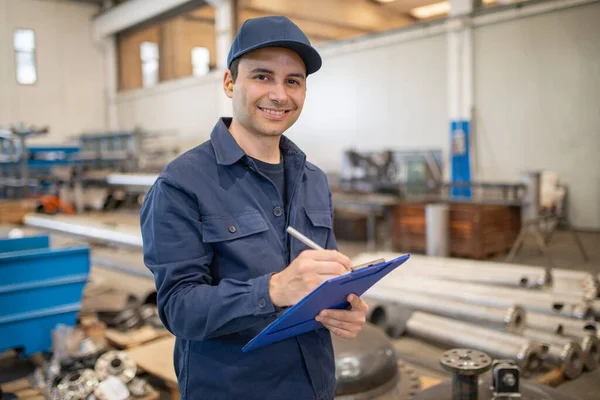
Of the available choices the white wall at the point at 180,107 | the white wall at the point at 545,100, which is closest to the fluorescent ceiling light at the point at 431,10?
the white wall at the point at 545,100

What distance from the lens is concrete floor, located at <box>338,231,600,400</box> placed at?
7.72 feet

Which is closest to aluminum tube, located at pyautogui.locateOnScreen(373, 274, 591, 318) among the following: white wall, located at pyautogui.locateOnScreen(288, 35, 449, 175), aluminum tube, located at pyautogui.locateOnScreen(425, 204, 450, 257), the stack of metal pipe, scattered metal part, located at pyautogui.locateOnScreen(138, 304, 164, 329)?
the stack of metal pipe

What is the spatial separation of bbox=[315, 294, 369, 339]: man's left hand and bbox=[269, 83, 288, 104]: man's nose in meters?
0.42

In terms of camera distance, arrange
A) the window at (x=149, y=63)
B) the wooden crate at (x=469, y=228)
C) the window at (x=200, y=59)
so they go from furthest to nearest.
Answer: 1. the window at (x=149, y=63)
2. the window at (x=200, y=59)
3. the wooden crate at (x=469, y=228)

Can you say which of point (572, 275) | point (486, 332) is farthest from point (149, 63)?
point (486, 332)

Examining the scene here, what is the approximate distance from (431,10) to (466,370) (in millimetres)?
10128

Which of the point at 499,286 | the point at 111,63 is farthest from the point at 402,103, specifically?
the point at 111,63

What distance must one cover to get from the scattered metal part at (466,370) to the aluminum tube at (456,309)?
1115mm

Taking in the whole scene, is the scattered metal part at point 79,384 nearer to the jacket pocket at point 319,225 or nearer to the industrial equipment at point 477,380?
the industrial equipment at point 477,380

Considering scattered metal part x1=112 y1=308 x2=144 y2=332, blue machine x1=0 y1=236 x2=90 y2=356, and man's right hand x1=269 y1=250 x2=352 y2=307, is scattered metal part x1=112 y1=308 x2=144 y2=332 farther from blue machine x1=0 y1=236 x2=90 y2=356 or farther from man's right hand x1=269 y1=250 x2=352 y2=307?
man's right hand x1=269 y1=250 x2=352 y2=307

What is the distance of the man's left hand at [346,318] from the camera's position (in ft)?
3.04

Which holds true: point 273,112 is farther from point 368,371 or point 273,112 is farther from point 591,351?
point 591,351

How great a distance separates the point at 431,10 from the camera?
409 inches

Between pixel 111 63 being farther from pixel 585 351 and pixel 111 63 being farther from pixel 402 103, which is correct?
pixel 585 351
